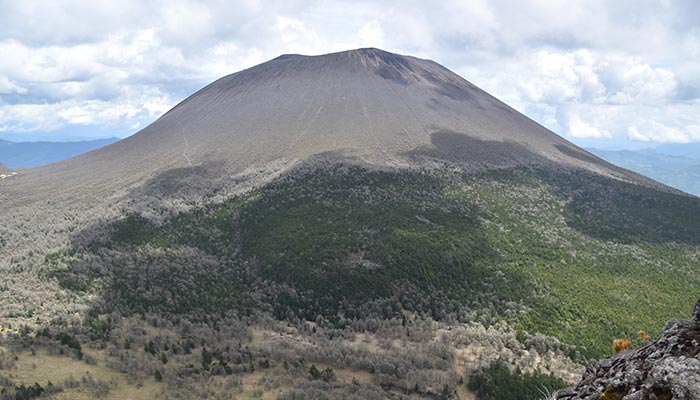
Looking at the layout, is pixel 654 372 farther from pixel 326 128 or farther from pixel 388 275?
pixel 326 128

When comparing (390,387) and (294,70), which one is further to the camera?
(294,70)

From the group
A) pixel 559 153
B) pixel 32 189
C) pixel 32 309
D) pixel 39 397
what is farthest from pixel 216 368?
pixel 559 153

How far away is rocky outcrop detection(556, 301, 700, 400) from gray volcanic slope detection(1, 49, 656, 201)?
3238 inches

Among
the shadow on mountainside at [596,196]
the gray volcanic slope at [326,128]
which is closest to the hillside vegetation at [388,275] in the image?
the shadow on mountainside at [596,196]

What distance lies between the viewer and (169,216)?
74.2 meters

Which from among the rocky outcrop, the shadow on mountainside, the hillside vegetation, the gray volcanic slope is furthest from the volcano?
the rocky outcrop

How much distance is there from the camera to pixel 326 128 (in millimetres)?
110250

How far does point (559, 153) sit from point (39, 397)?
115929 millimetres

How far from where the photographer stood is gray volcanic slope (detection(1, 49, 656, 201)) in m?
98.4

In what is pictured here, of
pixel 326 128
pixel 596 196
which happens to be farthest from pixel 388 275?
pixel 326 128

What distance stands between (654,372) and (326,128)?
10561 centimetres

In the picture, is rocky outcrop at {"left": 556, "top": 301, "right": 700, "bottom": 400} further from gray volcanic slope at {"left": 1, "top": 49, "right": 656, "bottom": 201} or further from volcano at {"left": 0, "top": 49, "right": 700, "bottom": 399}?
gray volcanic slope at {"left": 1, "top": 49, "right": 656, "bottom": 201}

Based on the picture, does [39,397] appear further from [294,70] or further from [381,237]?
[294,70]

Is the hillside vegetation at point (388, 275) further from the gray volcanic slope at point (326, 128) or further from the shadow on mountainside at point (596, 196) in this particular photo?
the gray volcanic slope at point (326, 128)
